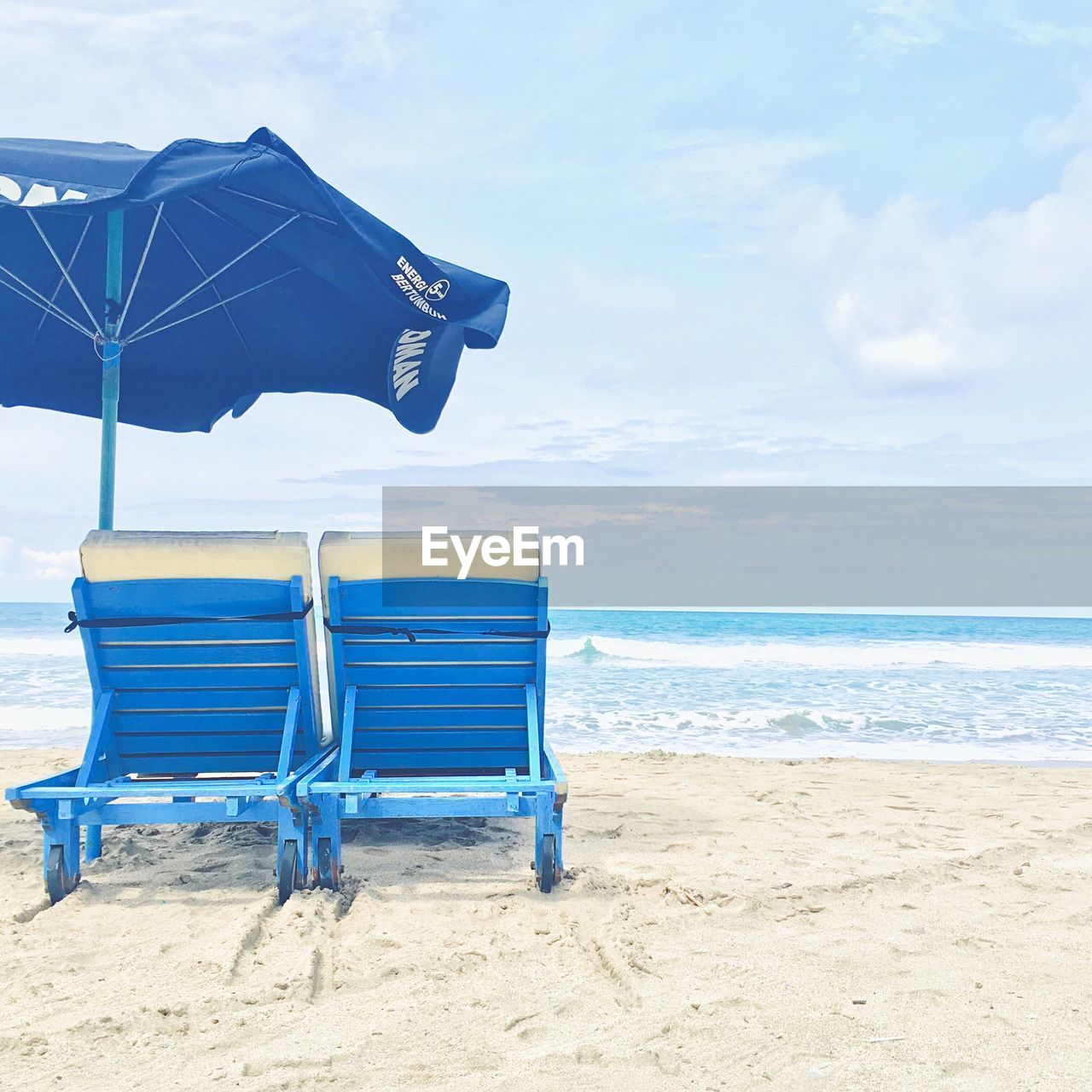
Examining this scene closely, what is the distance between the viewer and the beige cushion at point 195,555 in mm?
3395

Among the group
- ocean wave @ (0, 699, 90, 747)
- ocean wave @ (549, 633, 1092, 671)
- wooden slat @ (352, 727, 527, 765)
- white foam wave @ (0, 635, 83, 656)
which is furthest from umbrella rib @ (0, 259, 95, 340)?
white foam wave @ (0, 635, 83, 656)

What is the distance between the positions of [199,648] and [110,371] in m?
1.76

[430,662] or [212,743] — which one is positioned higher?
[430,662]

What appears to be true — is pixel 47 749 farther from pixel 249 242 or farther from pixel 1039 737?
pixel 1039 737

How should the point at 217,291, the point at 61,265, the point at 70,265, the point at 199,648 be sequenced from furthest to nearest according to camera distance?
1. the point at 217,291
2. the point at 70,265
3. the point at 61,265
4. the point at 199,648

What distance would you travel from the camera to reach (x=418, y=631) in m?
3.56

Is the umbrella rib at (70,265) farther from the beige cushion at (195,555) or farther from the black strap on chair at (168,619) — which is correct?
the black strap on chair at (168,619)

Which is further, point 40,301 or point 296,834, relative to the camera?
point 40,301

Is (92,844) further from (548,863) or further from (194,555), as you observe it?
(548,863)

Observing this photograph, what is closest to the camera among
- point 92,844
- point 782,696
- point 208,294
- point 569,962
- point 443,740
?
point 569,962

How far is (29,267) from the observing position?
496 centimetres

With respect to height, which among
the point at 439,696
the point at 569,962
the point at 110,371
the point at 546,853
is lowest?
the point at 569,962

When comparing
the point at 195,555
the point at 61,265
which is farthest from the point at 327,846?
the point at 61,265

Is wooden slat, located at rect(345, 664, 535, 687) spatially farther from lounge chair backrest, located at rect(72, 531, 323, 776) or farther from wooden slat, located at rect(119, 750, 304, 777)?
wooden slat, located at rect(119, 750, 304, 777)
